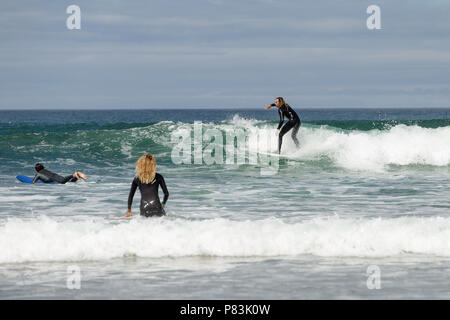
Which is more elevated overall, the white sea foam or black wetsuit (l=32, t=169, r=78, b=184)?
black wetsuit (l=32, t=169, r=78, b=184)

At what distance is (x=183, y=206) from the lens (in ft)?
39.5

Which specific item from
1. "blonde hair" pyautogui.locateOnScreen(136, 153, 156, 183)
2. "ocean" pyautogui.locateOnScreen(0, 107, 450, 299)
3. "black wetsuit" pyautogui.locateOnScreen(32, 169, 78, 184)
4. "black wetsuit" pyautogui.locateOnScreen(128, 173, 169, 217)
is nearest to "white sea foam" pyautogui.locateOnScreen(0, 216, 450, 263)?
"ocean" pyautogui.locateOnScreen(0, 107, 450, 299)

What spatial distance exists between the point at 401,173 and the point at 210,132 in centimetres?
1086

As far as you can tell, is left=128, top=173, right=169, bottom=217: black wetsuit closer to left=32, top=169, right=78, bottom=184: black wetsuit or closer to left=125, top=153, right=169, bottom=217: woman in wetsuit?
left=125, top=153, right=169, bottom=217: woman in wetsuit

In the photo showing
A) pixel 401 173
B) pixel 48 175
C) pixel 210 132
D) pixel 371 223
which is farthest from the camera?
pixel 210 132

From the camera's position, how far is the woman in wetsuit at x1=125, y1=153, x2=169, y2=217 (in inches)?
370

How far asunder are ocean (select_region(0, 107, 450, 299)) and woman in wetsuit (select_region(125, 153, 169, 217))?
201 millimetres

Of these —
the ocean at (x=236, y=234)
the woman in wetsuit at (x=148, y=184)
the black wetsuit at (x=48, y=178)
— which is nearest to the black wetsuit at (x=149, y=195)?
the woman in wetsuit at (x=148, y=184)

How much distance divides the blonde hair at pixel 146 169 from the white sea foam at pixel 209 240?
710 mm

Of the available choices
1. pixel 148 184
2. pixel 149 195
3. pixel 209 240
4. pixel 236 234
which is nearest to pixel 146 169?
pixel 148 184

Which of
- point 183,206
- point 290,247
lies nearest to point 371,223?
point 290,247

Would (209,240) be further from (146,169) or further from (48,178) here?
(48,178)
